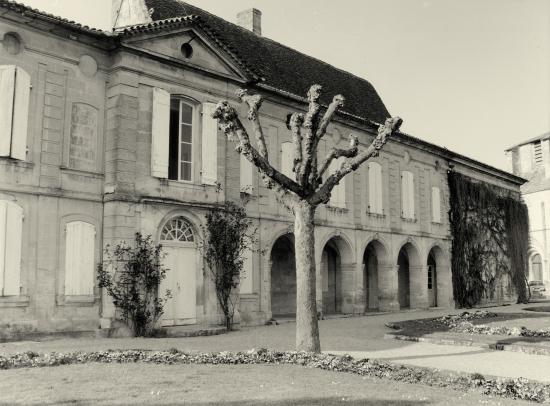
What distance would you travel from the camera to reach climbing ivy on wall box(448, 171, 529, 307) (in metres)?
Answer: 28.0

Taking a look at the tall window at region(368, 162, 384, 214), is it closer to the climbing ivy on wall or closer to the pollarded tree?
the climbing ivy on wall

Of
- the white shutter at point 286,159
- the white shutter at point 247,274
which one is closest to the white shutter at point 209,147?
the white shutter at point 247,274

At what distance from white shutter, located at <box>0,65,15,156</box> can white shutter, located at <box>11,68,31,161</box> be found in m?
0.08

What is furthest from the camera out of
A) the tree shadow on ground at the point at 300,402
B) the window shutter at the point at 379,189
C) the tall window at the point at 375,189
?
the window shutter at the point at 379,189

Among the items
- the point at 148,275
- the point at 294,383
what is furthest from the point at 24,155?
the point at 294,383

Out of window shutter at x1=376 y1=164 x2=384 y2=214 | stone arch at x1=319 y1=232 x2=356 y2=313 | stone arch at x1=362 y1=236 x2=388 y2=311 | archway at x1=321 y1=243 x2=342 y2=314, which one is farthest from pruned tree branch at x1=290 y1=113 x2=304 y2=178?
stone arch at x1=362 y1=236 x2=388 y2=311

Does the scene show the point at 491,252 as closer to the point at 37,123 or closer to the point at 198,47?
the point at 198,47

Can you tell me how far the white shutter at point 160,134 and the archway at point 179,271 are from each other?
4.40 feet

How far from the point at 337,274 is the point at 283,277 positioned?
2797mm

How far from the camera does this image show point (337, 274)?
Answer: 890 inches

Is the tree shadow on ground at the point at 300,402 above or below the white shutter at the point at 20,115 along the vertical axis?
below

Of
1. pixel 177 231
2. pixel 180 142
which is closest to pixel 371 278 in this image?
pixel 177 231

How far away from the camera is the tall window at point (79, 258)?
13.3 meters

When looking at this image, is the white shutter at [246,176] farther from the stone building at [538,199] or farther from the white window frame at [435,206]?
the stone building at [538,199]
